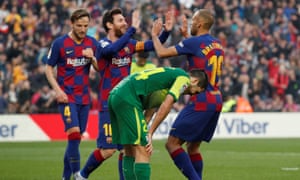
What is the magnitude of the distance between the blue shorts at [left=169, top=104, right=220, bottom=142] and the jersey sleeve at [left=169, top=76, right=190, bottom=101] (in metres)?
1.61

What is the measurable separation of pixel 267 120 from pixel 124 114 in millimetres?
17827

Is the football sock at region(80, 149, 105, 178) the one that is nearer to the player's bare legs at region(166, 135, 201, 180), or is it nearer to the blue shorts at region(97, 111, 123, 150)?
the blue shorts at region(97, 111, 123, 150)

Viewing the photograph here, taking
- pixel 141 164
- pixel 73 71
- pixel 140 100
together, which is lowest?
pixel 141 164

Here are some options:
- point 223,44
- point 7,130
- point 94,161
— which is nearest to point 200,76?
point 94,161

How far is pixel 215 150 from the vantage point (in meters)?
21.8

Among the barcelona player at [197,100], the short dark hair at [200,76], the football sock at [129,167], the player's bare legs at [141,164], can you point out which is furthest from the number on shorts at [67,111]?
the short dark hair at [200,76]

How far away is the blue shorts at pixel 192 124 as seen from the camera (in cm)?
1215

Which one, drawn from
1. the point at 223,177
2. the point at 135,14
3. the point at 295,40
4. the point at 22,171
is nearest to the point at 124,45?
the point at 135,14

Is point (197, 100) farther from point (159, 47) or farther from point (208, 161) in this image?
point (208, 161)

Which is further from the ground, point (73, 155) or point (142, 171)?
point (142, 171)

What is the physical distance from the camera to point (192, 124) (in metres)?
12.1

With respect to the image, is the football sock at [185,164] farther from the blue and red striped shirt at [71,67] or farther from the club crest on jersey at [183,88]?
the blue and red striped shirt at [71,67]

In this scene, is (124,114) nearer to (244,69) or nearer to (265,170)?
(265,170)

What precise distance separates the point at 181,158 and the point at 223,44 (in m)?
19.1
